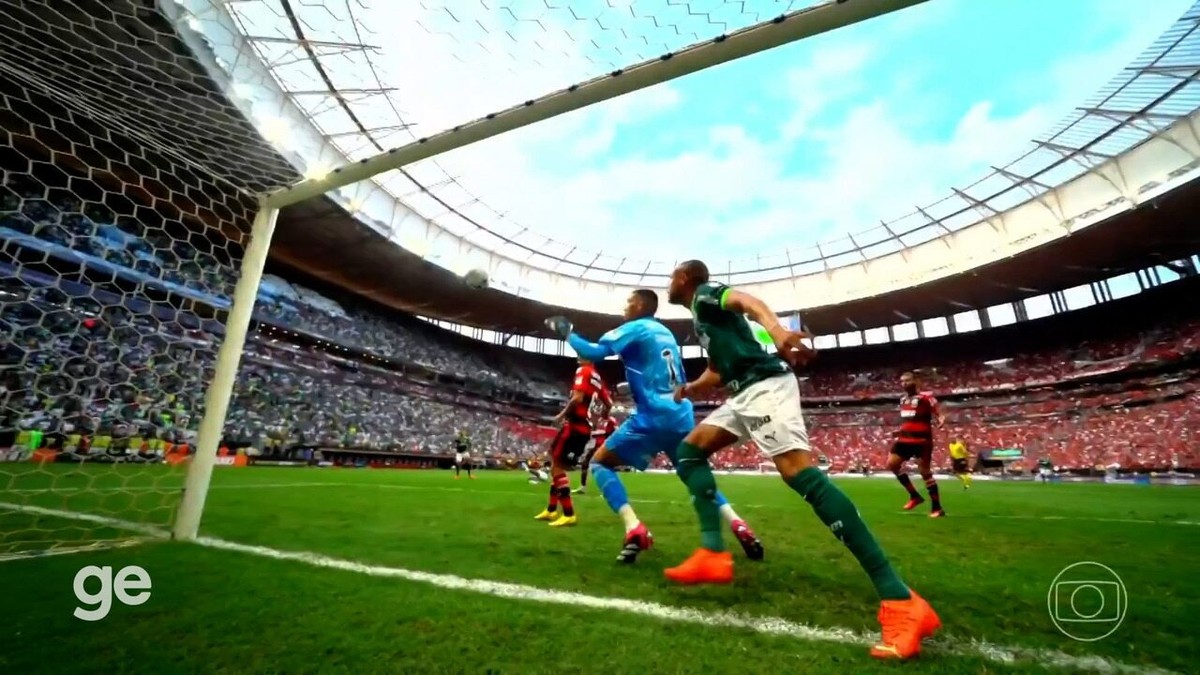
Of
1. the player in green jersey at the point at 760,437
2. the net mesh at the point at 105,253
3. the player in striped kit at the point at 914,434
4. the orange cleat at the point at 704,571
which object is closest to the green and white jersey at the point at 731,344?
the player in green jersey at the point at 760,437

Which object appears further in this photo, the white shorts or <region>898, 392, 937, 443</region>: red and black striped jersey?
<region>898, 392, 937, 443</region>: red and black striped jersey

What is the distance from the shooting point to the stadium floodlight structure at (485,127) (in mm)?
2453

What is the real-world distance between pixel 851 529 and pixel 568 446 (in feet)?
11.8

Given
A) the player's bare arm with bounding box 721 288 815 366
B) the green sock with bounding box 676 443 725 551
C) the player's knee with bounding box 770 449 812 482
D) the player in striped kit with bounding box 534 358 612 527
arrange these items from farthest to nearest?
the player in striped kit with bounding box 534 358 612 527
the green sock with bounding box 676 443 725 551
the player's knee with bounding box 770 449 812 482
the player's bare arm with bounding box 721 288 815 366

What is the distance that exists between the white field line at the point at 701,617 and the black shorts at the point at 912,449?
545 centimetres

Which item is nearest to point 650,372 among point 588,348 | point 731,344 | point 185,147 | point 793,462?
point 588,348

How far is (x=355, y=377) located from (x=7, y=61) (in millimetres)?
24201

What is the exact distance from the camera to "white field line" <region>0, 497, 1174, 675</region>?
1644 millimetres

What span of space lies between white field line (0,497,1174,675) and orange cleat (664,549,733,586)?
1.31ft

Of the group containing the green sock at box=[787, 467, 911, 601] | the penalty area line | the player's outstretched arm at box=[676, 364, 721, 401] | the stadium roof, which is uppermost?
the stadium roof

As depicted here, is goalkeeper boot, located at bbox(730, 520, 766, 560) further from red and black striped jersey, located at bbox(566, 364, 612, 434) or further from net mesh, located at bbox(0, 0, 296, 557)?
net mesh, located at bbox(0, 0, 296, 557)

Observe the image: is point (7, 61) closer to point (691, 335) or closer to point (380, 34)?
point (380, 34)

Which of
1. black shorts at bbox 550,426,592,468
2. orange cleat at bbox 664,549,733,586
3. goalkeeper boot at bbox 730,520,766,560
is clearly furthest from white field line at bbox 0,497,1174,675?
black shorts at bbox 550,426,592,468

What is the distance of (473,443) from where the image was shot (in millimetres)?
29859
